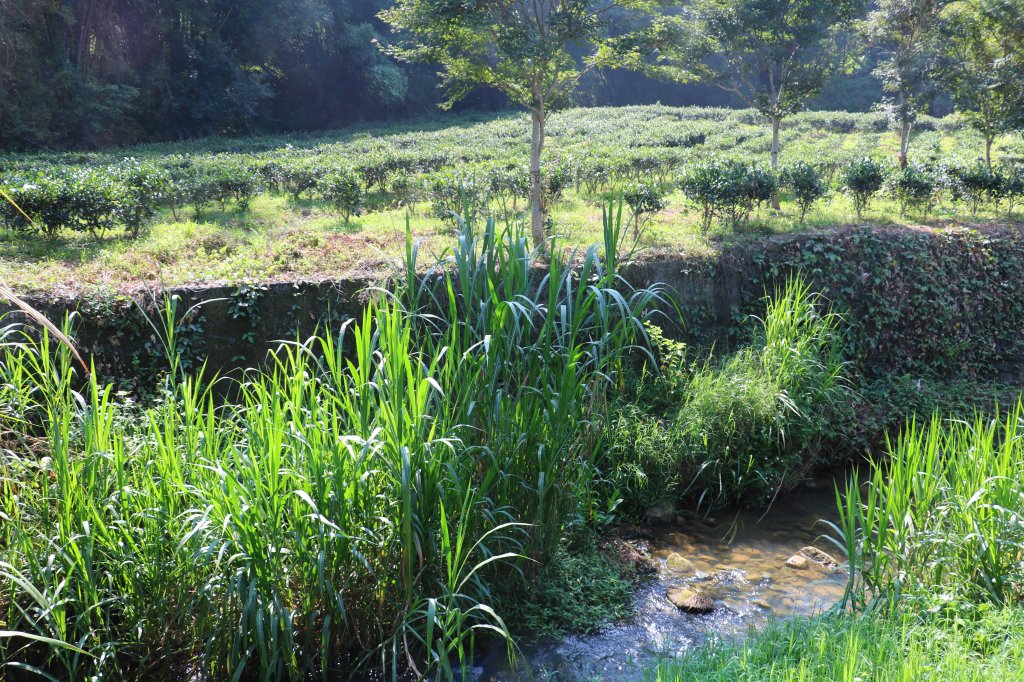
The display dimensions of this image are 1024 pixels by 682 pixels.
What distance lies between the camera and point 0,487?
338 centimetres

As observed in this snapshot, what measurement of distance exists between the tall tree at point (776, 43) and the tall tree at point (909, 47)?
2.47 meters

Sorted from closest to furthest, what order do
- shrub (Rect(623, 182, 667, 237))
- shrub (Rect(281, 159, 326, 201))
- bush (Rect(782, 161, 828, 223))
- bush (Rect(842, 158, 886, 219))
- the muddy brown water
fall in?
the muddy brown water, shrub (Rect(623, 182, 667, 237)), bush (Rect(782, 161, 828, 223)), bush (Rect(842, 158, 886, 219)), shrub (Rect(281, 159, 326, 201))

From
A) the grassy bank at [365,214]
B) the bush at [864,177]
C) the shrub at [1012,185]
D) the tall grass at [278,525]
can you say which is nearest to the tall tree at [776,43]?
the grassy bank at [365,214]

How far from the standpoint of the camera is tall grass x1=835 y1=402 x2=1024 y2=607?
315 centimetres

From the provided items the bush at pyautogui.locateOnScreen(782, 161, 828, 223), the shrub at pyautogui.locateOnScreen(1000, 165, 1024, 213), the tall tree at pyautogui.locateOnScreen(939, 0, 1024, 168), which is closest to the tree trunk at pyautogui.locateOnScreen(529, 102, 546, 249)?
the bush at pyautogui.locateOnScreen(782, 161, 828, 223)

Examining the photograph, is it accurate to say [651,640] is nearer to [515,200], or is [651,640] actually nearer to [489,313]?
[489,313]

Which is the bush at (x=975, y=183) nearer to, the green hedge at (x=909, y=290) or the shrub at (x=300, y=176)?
the green hedge at (x=909, y=290)

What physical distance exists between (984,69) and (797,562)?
11.0 metres

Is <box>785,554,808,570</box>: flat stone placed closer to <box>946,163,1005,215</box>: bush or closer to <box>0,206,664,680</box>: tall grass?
<box>0,206,664,680</box>: tall grass

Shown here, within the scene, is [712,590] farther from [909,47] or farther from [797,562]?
[909,47]

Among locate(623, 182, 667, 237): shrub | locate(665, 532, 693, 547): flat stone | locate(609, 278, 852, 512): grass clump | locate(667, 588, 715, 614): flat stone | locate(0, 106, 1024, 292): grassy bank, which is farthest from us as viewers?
locate(623, 182, 667, 237): shrub

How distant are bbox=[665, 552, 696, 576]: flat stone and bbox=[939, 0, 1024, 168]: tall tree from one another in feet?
33.1

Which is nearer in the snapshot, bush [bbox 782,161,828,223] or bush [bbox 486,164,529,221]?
bush [bbox 782,161,828,223]

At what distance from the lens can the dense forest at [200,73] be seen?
1866 cm
